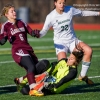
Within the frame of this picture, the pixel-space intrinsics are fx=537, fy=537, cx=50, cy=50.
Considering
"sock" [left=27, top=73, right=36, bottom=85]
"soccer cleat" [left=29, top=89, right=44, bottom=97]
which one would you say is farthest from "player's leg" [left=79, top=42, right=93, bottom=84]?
"soccer cleat" [left=29, top=89, right=44, bottom=97]

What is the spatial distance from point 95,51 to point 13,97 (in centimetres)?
853

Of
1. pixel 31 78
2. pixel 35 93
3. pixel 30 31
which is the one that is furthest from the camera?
pixel 30 31

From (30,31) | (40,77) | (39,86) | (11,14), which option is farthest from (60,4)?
(39,86)

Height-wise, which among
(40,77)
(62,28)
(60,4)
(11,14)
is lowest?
(40,77)

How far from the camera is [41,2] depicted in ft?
108

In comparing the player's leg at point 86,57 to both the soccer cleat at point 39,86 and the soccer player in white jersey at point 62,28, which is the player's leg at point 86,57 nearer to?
the soccer player in white jersey at point 62,28

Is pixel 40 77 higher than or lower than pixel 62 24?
lower

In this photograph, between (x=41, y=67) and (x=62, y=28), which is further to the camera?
(x=62, y=28)

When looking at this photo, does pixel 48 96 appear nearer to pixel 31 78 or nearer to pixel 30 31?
pixel 31 78

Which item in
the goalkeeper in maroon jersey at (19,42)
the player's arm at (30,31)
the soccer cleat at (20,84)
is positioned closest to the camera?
the goalkeeper in maroon jersey at (19,42)

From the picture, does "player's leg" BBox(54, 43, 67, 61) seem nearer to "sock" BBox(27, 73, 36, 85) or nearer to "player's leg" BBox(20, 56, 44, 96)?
"player's leg" BBox(20, 56, 44, 96)

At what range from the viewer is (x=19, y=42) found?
31.7 ft

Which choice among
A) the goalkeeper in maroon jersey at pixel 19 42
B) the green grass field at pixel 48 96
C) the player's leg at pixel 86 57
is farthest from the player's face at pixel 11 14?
the player's leg at pixel 86 57

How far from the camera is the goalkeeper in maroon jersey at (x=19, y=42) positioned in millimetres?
9430
